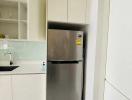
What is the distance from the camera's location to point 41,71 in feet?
7.08

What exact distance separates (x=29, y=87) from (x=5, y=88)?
14.6 inches

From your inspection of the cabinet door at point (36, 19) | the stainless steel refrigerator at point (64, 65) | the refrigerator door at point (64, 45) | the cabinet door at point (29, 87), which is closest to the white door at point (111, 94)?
the stainless steel refrigerator at point (64, 65)

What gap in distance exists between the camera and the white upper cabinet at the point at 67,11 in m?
1.96

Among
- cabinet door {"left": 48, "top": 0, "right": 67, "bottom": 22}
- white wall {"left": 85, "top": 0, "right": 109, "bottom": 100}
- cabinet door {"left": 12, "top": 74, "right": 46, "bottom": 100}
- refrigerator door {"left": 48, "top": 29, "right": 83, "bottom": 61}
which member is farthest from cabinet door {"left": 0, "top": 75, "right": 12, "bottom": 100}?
white wall {"left": 85, "top": 0, "right": 109, "bottom": 100}

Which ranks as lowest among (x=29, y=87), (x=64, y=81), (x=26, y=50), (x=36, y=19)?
(x=29, y=87)

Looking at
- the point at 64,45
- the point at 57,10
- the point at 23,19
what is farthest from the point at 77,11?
the point at 23,19

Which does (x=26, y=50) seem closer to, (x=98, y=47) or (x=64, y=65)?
(x=64, y=65)

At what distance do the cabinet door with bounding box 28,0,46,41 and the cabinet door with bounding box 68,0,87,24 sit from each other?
1.93 feet

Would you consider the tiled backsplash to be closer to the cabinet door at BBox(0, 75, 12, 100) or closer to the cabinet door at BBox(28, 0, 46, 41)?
the cabinet door at BBox(28, 0, 46, 41)

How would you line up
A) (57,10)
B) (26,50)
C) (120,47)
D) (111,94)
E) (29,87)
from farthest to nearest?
(26,50) → (29,87) → (57,10) → (111,94) → (120,47)

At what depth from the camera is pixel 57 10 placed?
1.98 metres

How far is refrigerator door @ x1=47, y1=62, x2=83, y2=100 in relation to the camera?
202 cm

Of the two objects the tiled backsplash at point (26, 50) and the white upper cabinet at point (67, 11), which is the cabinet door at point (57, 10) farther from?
the tiled backsplash at point (26, 50)

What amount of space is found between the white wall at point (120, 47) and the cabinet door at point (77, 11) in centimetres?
50
